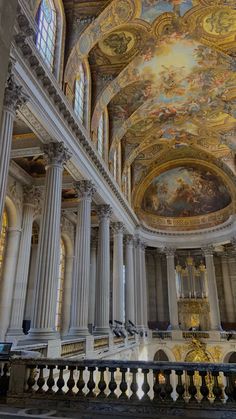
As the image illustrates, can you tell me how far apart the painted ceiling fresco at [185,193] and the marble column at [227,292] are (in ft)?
17.8

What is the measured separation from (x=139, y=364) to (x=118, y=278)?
1460 cm

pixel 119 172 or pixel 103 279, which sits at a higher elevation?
pixel 119 172

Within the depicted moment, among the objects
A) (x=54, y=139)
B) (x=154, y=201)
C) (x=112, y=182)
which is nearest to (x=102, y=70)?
(x=112, y=182)

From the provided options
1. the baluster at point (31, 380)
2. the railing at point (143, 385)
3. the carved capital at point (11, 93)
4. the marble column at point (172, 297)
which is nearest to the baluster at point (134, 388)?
the railing at point (143, 385)

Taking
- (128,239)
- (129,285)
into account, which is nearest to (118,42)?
(128,239)

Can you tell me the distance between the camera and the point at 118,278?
18891 mm

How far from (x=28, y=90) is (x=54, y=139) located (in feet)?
7.09

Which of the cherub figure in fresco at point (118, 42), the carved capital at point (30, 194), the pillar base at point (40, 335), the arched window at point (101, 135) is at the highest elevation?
the cherub figure in fresco at point (118, 42)

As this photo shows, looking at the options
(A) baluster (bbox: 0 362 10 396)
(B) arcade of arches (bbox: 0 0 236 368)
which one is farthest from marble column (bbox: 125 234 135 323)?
(A) baluster (bbox: 0 362 10 396)

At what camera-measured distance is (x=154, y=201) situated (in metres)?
27.2

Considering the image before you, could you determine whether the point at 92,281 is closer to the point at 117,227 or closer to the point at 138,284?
the point at 138,284

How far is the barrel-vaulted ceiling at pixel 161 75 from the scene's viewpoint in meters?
13.3

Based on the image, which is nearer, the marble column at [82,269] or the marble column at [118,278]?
the marble column at [82,269]

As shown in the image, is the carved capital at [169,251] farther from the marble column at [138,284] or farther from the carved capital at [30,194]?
the carved capital at [30,194]
